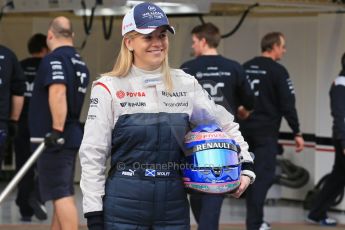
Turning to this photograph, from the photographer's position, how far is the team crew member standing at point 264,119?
8.80m

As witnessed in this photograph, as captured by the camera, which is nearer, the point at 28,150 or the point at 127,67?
the point at 127,67

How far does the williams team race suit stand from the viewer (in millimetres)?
4305

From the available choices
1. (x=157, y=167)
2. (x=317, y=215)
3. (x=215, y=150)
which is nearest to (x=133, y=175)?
(x=157, y=167)

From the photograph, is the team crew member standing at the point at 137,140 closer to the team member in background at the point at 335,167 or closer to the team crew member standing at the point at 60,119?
the team crew member standing at the point at 60,119

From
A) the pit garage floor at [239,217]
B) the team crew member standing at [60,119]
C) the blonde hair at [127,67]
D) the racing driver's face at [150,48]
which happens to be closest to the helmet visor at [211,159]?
the blonde hair at [127,67]

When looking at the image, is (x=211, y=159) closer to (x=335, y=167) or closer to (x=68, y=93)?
(x=68, y=93)

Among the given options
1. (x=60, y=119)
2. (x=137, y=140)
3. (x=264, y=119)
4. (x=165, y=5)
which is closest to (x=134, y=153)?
(x=137, y=140)

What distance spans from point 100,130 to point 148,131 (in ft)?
0.71

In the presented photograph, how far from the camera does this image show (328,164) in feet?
37.1

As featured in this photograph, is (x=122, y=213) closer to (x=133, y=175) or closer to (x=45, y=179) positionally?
(x=133, y=175)

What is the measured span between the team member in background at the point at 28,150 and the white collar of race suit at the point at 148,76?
6.03 meters

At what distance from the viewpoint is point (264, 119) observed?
29.1 ft

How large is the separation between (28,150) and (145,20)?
6.62 metres

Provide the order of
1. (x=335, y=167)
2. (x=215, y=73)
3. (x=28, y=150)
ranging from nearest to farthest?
(x=215, y=73), (x=335, y=167), (x=28, y=150)
